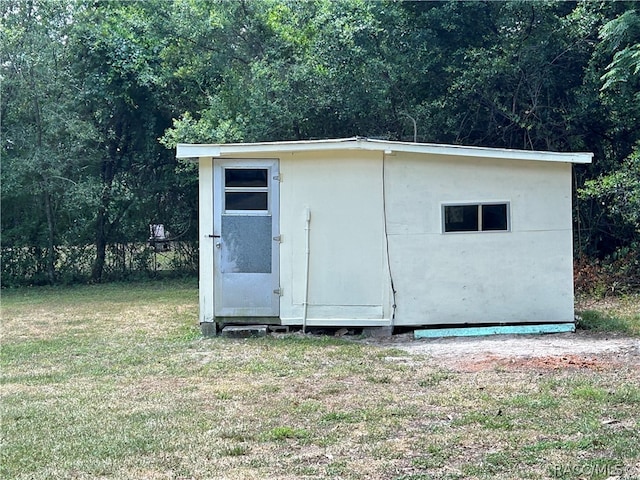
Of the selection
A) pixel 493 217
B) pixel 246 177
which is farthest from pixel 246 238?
pixel 493 217

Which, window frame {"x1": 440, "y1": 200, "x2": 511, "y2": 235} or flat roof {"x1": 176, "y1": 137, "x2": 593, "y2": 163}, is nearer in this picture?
flat roof {"x1": 176, "y1": 137, "x2": 593, "y2": 163}

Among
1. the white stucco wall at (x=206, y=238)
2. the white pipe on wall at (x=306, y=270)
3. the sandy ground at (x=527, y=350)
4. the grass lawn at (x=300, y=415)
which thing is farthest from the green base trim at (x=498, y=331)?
the white stucco wall at (x=206, y=238)

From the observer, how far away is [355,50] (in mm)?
11430

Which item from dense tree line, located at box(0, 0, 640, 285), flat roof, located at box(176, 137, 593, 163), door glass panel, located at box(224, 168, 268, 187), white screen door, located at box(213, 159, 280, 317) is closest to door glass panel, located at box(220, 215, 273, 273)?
white screen door, located at box(213, 159, 280, 317)

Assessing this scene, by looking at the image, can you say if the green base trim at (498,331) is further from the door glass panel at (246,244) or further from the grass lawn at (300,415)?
the door glass panel at (246,244)

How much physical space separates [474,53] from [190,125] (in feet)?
16.9

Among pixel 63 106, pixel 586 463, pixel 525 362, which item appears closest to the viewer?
pixel 586 463

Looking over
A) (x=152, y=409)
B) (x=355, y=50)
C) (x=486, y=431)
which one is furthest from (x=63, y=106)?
(x=486, y=431)

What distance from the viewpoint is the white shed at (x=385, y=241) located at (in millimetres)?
7137

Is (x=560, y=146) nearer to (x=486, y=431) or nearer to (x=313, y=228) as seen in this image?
(x=313, y=228)

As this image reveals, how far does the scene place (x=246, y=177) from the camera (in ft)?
23.6

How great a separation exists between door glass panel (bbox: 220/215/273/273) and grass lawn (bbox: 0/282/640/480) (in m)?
0.88

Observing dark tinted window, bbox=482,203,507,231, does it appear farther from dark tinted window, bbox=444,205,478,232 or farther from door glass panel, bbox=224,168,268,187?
door glass panel, bbox=224,168,268,187

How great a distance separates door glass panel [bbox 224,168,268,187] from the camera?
718cm
